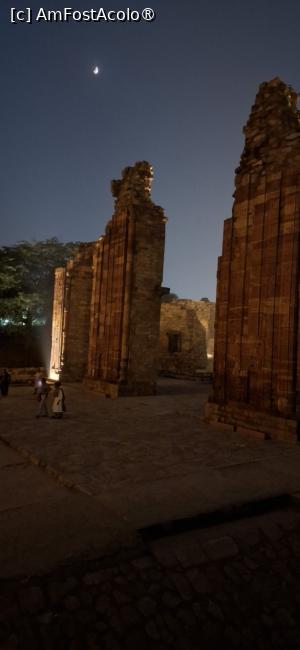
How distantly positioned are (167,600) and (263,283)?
6828 millimetres

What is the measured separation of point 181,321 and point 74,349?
1062 centimetres

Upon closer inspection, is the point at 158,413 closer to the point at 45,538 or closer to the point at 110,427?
the point at 110,427

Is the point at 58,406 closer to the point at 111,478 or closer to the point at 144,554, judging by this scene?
the point at 111,478

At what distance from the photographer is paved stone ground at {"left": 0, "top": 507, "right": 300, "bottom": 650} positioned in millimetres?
2734

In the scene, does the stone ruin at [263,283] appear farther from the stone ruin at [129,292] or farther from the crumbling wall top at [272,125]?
the stone ruin at [129,292]

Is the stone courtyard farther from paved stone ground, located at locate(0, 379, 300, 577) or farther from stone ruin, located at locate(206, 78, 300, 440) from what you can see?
stone ruin, located at locate(206, 78, 300, 440)

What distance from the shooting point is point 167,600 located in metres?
3.13

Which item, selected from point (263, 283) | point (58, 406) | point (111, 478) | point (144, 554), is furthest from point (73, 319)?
point (144, 554)

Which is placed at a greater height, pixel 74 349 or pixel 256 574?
pixel 74 349

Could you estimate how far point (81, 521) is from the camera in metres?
3.67

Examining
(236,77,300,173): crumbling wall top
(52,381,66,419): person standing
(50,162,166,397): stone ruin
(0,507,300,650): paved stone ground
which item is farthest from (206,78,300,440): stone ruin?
(50,162,166,397): stone ruin

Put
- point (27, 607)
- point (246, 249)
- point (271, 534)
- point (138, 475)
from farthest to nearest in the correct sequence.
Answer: point (246, 249) → point (138, 475) → point (271, 534) → point (27, 607)

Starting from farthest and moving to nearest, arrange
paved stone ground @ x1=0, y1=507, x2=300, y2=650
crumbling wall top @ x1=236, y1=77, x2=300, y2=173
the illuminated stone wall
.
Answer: the illuminated stone wall → crumbling wall top @ x1=236, y1=77, x2=300, y2=173 → paved stone ground @ x1=0, y1=507, x2=300, y2=650

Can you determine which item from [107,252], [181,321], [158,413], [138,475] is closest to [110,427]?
[158,413]
